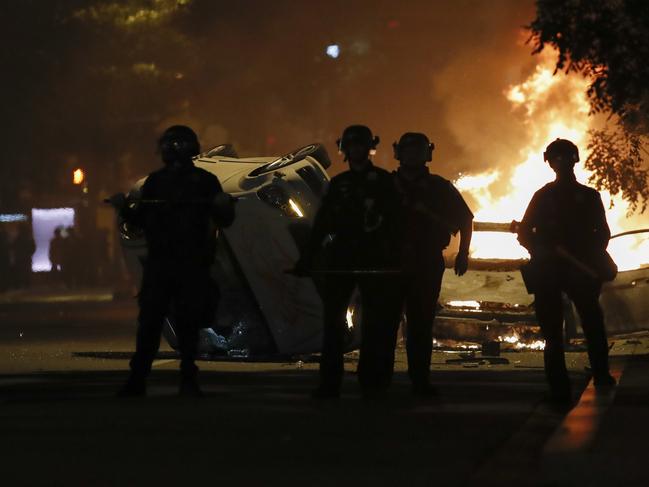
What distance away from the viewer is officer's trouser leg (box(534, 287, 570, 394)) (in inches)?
499

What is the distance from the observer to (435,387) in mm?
13500

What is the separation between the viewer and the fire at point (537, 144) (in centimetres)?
3039

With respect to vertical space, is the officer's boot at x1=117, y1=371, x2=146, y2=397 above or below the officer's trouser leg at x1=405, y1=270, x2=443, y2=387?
below

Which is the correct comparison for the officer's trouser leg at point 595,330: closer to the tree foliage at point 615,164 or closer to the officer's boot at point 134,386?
the officer's boot at point 134,386

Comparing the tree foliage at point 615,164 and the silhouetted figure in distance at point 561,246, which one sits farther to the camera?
the tree foliage at point 615,164

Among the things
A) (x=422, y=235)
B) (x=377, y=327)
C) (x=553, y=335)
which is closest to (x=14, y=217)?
(x=422, y=235)

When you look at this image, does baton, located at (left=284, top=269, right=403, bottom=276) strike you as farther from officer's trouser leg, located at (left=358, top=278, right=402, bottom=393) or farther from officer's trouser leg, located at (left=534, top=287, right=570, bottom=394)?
officer's trouser leg, located at (left=534, top=287, right=570, bottom=394)

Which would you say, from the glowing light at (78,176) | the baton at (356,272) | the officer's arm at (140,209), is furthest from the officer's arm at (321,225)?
the glowing light at (78,176)

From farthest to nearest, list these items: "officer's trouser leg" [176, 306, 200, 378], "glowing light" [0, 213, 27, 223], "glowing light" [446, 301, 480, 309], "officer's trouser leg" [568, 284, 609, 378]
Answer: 1. "glowing light" [0, 213, 27, 223]
2. "glowing light" [446, 301, 480, 309]
3. "officer's trouser leg" [568, 284, 609, 378]
4. "officer's trouser leg" [176, 306, 200, 378]

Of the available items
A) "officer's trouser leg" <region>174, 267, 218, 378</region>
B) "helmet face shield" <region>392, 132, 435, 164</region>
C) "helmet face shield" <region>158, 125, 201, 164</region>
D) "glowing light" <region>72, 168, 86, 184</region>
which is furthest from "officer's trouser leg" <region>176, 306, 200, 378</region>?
"glowing light" <region>72, 168, 86, 184</region>

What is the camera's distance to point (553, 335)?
12859mm

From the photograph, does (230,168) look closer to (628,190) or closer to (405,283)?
(405,283)

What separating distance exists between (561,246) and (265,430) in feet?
10.9

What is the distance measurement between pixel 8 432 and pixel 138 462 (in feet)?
5.04
